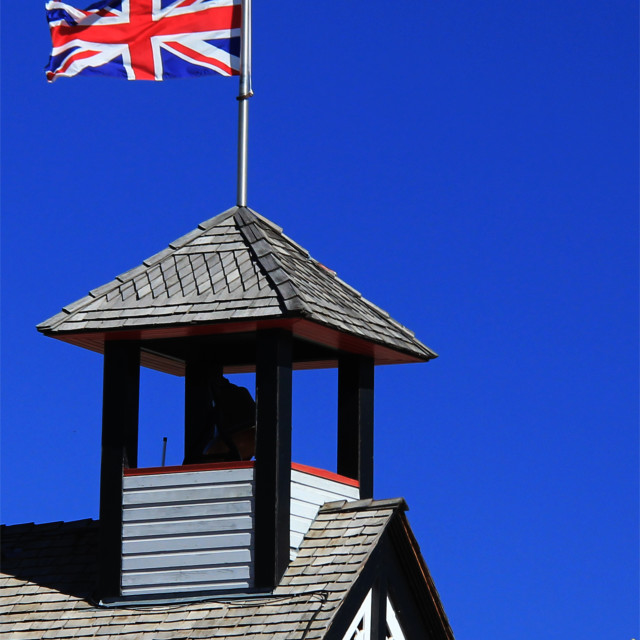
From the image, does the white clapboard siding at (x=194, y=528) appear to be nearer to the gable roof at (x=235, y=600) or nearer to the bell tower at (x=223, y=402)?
the bell tower at (x=223, y=402)

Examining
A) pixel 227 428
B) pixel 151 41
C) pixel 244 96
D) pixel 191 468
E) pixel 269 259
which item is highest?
pixel 151 41

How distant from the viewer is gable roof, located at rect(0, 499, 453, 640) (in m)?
15.1

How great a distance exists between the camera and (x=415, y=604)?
664 inches

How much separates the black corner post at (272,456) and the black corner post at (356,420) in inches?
52.4

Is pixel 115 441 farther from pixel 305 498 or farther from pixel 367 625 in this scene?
pixel 367 625

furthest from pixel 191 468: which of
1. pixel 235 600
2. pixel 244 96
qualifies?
pixel 244 96

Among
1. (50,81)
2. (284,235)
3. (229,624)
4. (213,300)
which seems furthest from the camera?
(50,81)

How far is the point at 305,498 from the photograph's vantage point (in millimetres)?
16344

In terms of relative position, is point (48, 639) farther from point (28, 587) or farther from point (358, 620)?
point (358, 620)

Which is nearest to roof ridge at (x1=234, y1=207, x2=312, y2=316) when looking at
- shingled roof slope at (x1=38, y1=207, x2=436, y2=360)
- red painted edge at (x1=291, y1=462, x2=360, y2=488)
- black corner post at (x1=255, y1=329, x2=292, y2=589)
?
shingled roof slope at (x1=38, y1=207, x2=436, y2=360)

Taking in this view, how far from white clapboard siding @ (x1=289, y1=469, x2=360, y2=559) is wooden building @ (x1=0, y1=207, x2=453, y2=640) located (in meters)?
0.02

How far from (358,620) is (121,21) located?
7415 millimetres

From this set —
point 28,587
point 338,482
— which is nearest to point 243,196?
point 338,482

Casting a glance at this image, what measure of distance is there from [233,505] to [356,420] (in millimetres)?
2077
